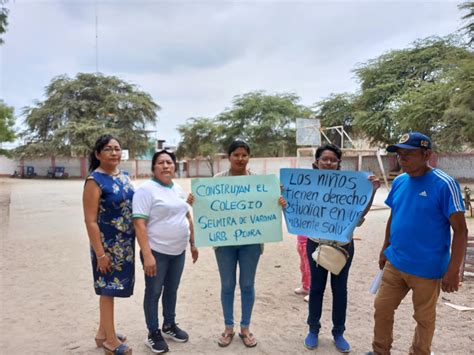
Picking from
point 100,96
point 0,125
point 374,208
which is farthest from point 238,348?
point 100,96

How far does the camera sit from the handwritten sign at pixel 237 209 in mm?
3242

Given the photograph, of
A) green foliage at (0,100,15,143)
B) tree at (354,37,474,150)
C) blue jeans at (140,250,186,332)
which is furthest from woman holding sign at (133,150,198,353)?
green foliage at (0,100,15,143)

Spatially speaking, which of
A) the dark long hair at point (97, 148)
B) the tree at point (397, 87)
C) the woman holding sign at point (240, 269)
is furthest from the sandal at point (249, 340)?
the tree at point (397, 87)

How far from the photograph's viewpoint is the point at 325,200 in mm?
3334

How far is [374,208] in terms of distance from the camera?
12695mm

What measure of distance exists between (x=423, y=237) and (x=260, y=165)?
30.2m

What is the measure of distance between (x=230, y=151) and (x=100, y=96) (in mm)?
37406

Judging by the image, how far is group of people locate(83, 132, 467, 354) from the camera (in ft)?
8.33

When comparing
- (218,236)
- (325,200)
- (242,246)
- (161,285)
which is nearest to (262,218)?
(242,246)

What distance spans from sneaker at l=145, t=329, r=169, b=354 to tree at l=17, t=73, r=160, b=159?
3319 cm

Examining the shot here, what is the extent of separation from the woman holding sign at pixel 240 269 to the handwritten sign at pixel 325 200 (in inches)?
9.3

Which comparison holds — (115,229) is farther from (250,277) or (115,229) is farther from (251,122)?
(251,122)

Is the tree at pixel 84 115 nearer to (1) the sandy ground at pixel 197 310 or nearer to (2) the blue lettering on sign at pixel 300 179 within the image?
(1) the sandy ground at pixel 197 310

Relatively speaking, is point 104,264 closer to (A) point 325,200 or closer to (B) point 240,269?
(B) point 240,269
